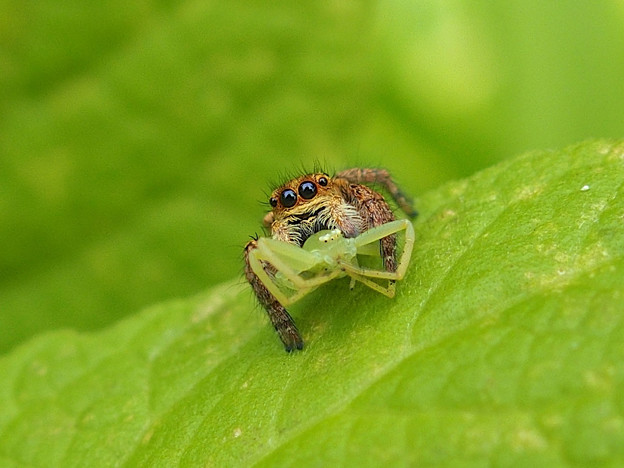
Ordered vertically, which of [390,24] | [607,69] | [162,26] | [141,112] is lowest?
[607,69]

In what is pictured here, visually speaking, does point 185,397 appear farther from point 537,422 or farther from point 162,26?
point 162,26

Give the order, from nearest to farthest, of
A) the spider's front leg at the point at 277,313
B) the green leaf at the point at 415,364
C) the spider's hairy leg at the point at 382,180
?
the green leaf at the point at 415,364 → the spider's front leg at the point at 277,313 → the spider's hairy leg at the point at 382,180

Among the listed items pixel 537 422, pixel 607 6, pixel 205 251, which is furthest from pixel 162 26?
pixel 537 422

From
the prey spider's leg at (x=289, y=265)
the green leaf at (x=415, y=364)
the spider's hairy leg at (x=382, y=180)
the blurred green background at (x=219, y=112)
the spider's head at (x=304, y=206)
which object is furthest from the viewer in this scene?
the blurred green background at (x=219, y=112)

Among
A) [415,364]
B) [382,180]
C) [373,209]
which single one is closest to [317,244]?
[373,209]

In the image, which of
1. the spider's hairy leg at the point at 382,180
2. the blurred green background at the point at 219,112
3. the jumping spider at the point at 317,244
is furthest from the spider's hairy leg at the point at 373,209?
the blurred green background at the point at 219,112

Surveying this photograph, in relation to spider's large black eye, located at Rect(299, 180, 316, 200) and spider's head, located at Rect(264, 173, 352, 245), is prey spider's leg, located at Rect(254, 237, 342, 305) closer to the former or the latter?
spider's head, located at Rect(264, 173, 352, 245)

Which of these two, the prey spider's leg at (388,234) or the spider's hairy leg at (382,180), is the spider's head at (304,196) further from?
the spider's hairy leg at (382,180)

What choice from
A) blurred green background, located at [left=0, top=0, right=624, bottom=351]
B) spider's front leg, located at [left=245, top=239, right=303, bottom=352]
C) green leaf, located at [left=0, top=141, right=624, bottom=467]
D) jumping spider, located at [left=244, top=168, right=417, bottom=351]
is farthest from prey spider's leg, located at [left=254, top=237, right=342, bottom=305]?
blurred green background, located at [left=0, top=0, right=624, bottom=351]
